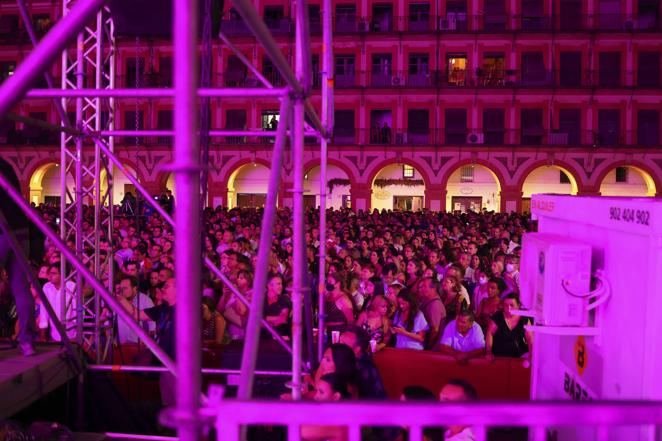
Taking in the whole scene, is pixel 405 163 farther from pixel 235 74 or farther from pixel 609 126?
pixel 609 126

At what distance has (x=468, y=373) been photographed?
639cm

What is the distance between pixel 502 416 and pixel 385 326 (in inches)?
200

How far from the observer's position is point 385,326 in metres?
6.69

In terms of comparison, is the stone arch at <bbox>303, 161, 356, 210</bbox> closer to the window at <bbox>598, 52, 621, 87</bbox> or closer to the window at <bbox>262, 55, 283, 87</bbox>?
the window at <bbox>262, 55, 283, 87</bbox>

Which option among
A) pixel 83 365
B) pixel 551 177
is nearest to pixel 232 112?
pixel 551 177

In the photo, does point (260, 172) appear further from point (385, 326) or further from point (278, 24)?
point (385, 326)

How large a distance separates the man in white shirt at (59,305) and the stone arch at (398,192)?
88.6 feet

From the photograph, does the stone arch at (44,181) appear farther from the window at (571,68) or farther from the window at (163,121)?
the window at (571,68)

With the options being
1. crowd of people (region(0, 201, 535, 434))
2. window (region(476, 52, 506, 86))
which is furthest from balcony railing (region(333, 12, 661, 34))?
crowd of people (region(0, 201, 535, 434))

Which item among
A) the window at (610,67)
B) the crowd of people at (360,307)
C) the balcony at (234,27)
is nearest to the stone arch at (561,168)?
the window at (610,67)

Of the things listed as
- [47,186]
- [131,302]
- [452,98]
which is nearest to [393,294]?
[131,302]

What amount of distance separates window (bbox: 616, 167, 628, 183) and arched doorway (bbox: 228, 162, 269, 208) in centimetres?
1853

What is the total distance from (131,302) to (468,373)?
389 centimetres

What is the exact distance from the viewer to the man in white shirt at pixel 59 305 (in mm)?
6289
